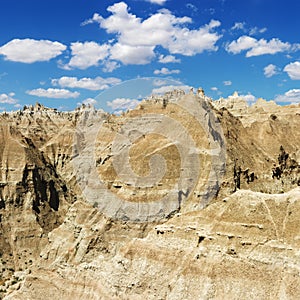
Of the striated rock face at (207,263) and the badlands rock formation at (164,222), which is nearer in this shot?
the striated rock face at (207,263)

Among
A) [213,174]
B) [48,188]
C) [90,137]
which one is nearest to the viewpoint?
[213,174]

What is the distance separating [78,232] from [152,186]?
10.5 metres

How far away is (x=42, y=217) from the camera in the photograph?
74.4 meters

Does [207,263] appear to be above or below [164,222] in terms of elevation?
below

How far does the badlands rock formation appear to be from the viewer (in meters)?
27.8

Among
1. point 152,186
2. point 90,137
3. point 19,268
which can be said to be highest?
point 90,137

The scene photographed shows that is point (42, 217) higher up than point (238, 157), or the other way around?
point (238, 157)

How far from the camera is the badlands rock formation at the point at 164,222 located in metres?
27.8

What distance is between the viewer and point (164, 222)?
45156 millimetres

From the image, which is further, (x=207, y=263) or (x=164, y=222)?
(x=164, y=222)

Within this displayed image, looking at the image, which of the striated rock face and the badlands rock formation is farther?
the badlands rock formation

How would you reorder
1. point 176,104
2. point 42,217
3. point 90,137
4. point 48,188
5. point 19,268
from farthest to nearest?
point 90,137
point 48,188
point 42,217
point 19,268
point 176,104

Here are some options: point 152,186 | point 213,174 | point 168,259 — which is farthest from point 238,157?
point 168,259

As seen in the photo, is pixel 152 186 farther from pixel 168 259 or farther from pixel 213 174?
pixel 168 259
